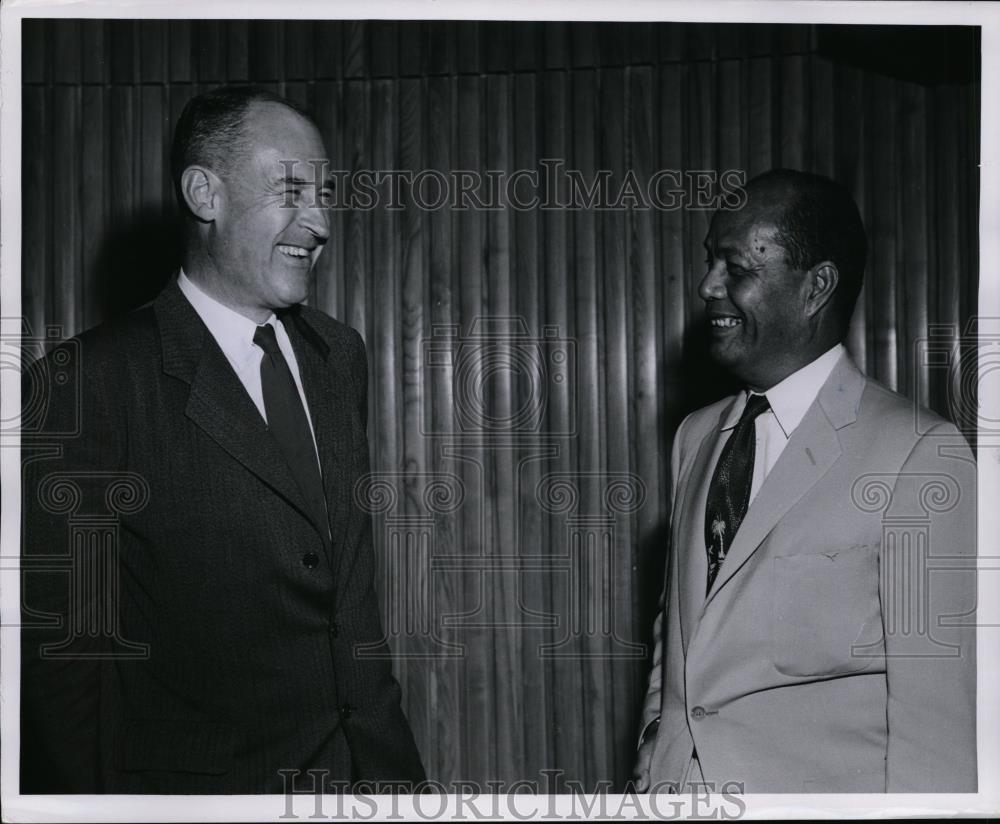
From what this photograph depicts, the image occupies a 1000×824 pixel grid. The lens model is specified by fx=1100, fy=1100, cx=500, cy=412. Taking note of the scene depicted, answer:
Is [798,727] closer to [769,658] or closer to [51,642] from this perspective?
[769,658]

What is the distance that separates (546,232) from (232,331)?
1028mm

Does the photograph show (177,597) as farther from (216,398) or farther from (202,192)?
(202,192)

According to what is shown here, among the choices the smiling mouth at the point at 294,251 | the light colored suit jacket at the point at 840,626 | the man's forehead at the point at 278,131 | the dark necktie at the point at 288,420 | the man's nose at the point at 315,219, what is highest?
the man's forehead at the point at 278,131

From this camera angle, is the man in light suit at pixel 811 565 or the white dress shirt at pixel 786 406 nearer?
the man in light suit at pixel 811 565

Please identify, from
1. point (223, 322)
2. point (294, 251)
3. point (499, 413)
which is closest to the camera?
point (223, 322)

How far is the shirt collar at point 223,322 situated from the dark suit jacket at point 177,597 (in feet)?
0.10

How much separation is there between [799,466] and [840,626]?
0.27 metres

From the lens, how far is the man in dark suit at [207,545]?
2.01m
